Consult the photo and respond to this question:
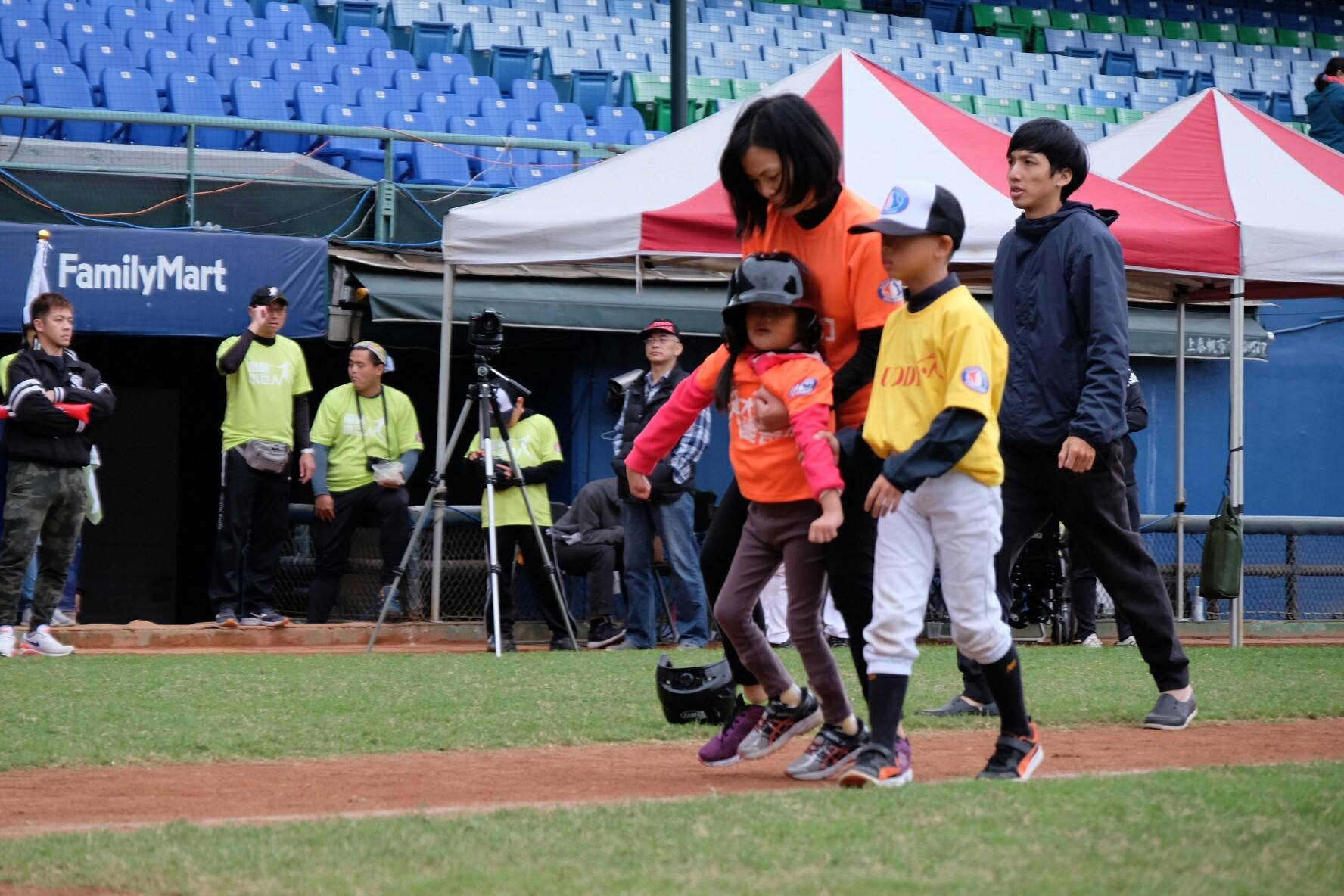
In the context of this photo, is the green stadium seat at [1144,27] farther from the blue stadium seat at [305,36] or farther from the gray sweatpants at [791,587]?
the gray sweatpants at [791,587]

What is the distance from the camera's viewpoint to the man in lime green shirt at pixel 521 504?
10.7 m

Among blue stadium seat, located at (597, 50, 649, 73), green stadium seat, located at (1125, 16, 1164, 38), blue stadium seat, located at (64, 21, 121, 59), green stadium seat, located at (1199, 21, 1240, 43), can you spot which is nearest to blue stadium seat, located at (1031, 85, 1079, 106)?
green stadium seat, located at (1125, 16, 1164, 38)

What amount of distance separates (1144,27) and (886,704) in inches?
948

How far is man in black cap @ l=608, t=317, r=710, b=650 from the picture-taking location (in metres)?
10.4

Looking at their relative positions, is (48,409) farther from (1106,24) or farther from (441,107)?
(1106,24)

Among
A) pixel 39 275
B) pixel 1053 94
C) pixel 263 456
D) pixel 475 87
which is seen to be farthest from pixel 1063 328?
pixel 1053 94

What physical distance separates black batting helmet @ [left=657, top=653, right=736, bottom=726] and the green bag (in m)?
4.51

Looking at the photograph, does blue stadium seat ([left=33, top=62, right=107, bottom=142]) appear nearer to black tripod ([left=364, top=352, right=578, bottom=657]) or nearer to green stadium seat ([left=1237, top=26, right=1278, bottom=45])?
black tripod ([left=364, top=352, right=578, bottom=657])

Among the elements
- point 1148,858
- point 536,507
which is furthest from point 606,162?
point 1148,858

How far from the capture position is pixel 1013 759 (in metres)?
4.61

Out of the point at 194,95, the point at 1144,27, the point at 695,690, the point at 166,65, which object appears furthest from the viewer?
the point at 1144,27

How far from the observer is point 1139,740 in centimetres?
571

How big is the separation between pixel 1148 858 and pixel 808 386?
5.44 feet

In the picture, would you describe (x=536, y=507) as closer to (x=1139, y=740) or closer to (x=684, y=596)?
(x=684, y=596)
